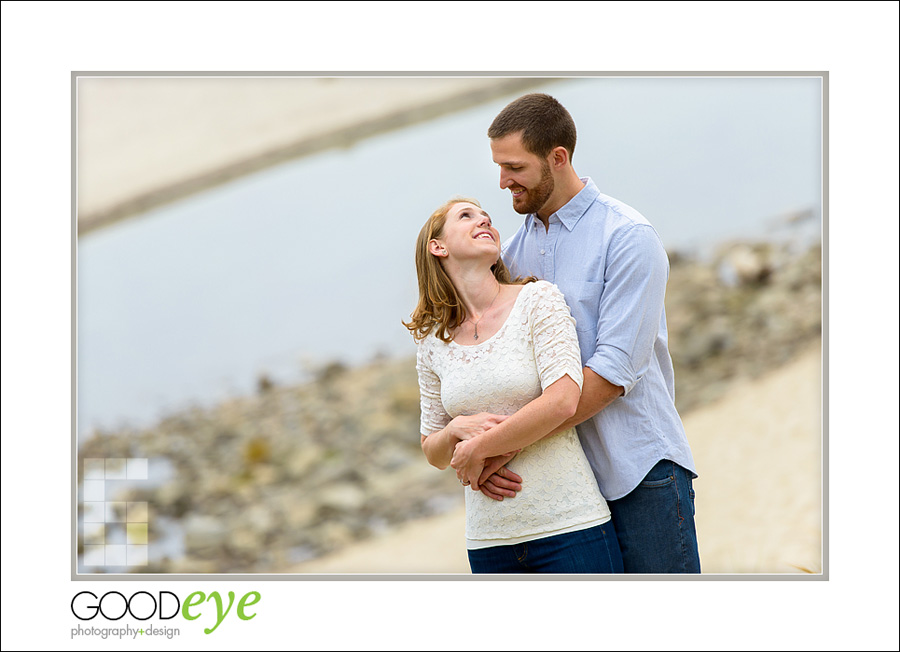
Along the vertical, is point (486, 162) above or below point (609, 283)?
above

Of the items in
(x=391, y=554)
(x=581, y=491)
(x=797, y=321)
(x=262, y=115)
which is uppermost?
(x=262, y=115)

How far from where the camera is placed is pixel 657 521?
6.99 feet

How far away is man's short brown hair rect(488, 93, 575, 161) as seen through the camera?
2.16 meters

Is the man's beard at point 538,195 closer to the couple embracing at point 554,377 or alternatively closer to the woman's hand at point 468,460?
the couple embracing at point 554,377

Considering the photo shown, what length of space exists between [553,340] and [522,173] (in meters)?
0.44

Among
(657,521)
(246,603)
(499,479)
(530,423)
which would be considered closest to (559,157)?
(530,423)

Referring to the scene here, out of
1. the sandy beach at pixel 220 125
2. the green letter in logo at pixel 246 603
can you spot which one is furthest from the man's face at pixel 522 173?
the green letter in logo at pixel 246 603

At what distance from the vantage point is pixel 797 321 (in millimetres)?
5293

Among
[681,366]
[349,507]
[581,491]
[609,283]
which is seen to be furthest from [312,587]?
[681,366]

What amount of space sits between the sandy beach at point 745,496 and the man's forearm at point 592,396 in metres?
2.05

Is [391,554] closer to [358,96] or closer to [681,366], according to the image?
[681,366]

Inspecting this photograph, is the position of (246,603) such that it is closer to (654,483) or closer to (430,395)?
(430,395)

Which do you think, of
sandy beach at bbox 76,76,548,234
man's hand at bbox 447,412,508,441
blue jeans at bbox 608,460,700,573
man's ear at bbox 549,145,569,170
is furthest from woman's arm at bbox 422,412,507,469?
sandy beach at bbox 76,76,548,234

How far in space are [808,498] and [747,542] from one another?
0.37 meters
